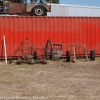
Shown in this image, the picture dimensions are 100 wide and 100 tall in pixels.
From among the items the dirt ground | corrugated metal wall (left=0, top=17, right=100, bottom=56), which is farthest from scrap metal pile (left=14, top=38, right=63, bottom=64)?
the dirt ground

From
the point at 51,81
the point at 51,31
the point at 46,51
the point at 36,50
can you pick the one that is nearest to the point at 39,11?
the point at 51,31

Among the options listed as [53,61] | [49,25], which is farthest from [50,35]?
[53,61]

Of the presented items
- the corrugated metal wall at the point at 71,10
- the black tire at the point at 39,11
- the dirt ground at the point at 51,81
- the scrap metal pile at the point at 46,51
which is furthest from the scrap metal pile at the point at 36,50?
the corrugated metal wall at the point at 71,10

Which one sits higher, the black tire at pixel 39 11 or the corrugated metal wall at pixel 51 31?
the black tire at pixel 39 11

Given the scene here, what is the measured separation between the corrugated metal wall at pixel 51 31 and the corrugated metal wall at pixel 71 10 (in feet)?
42.9

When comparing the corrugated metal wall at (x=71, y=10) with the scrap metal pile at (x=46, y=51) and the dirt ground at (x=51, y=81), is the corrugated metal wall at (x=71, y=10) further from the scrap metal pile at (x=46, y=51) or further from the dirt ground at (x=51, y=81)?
the dirt ground at (x=51, y=81)

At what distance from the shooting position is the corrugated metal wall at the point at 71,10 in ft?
101

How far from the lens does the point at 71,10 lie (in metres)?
31.3

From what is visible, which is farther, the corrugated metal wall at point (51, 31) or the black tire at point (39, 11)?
the black tire at point (39, 11)

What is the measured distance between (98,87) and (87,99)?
1.62 meters

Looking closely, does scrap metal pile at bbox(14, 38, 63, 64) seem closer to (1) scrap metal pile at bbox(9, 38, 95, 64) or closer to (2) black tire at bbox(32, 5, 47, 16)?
(1) scrap metal pile at bbox(9, 38, 95, 64)

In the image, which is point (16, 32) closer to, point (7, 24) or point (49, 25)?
point (7, 24)

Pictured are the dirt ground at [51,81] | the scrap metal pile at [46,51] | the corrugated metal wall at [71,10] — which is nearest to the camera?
the dirt ground at [51,81]

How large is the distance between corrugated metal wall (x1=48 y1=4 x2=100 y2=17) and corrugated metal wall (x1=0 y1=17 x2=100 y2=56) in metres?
13.1
